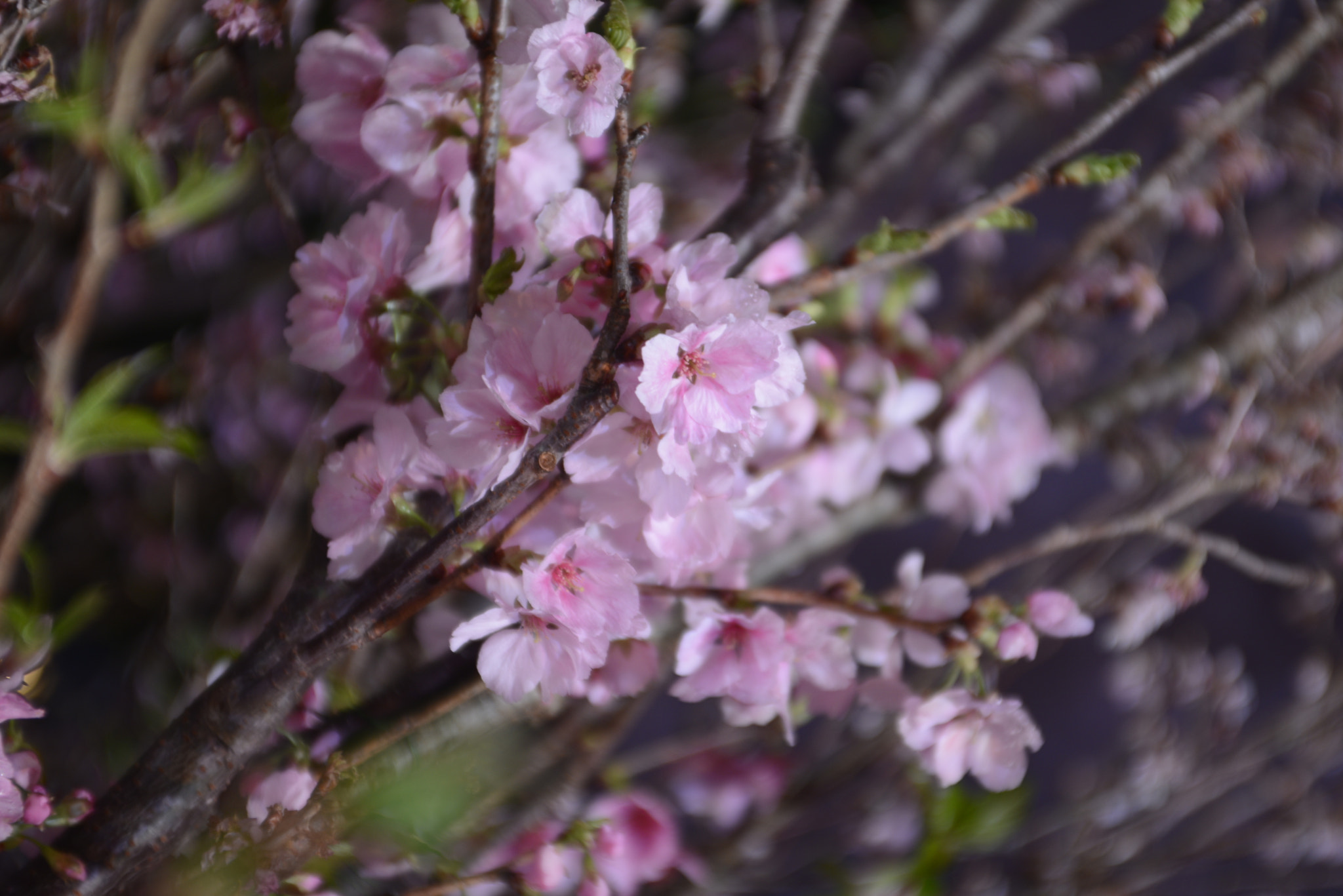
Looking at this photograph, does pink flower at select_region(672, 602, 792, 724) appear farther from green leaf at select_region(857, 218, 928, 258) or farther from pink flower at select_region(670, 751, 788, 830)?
pink flower at select_region(670, 751, 788, 830)

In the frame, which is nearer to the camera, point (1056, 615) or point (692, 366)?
point (692, 366)

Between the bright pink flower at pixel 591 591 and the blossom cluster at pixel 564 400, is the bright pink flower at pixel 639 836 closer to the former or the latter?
the blossom cluster at pixel 564 400

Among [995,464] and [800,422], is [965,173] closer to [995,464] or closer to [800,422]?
[995,464]

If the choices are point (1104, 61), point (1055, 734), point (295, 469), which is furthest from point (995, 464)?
point (1055, 734)

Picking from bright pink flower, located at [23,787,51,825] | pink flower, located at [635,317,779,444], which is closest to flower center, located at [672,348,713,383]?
pink flower, located at [635,317,779,444]

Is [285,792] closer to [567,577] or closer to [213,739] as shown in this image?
[213,739]

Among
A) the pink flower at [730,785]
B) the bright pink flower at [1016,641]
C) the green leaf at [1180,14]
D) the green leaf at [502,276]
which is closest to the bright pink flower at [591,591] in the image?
the green leaf at [502,276]

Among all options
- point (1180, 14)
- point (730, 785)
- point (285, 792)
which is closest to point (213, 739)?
point (285, 792)
